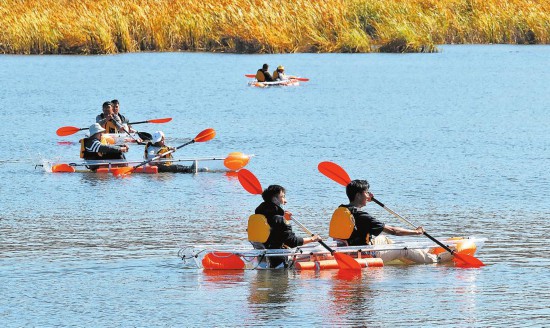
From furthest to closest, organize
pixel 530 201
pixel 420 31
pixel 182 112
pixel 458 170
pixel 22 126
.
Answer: pixel 420 31, pixel 182 112, pixel 22 126, pixel 458 170, pixel 530 201

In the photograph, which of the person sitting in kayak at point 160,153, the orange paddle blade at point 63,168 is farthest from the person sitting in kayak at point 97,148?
the person sitting in kayak at point 160,153

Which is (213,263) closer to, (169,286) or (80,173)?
(169,286)

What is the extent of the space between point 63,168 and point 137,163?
1425 millimetres

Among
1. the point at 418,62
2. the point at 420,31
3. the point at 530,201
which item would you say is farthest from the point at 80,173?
the point at 420,31

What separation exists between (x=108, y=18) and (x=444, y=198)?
32110mm

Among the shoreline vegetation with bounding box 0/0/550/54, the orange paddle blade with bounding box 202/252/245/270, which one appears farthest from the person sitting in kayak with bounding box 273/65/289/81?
the orange paddle blade with bounding box 202/252/245/270

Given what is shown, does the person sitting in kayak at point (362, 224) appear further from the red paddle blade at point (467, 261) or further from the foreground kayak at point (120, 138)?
the foreground kayak at point (120, 138)

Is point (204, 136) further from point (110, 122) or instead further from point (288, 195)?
point (288, 195)

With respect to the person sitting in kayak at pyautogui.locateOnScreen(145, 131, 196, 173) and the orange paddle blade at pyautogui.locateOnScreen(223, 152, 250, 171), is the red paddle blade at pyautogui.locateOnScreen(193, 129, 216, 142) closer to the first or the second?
the person sitting in kayak at pyautogui.locateOnScreen(145, 131, 196, 173)

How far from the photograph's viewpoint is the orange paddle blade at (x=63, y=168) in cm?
2288

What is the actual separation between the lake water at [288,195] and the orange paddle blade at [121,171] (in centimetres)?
15

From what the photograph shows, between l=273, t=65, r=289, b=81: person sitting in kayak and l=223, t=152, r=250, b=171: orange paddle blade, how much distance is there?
16.9 metres

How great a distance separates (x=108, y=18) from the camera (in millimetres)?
49750

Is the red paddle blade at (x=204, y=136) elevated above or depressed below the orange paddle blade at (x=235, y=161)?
above
